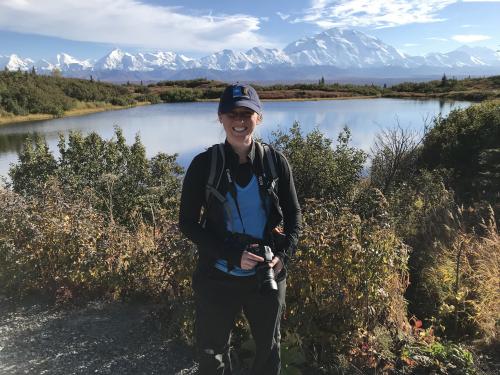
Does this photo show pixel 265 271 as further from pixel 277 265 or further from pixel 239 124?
pixel 239 124

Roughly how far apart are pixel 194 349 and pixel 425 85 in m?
81.8

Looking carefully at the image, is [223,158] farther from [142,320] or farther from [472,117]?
[472,117]

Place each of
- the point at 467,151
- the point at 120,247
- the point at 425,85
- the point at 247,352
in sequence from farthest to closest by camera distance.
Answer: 1. the point at 425,85
2. the point at 467,151
3. the point at 120,247
4. the point at 247,352

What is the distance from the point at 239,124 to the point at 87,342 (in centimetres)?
237

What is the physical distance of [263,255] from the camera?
2.18 meters

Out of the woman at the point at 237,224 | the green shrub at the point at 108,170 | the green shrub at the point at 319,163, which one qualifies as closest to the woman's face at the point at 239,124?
the woman at the point at 237,224

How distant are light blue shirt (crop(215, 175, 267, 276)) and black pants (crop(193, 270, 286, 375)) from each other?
5cm

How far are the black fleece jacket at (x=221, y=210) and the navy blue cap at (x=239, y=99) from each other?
207 millimetres

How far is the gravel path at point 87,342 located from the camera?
312cm

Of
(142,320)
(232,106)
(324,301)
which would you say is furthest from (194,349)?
(232,106)

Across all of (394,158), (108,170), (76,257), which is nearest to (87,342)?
(76,257)

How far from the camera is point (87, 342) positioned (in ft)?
11.3

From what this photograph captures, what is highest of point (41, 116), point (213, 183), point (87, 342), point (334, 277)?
point (213, 183)

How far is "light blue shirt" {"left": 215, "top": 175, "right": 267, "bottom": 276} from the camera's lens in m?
2.23
